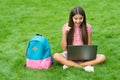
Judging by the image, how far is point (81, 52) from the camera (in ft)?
15.1

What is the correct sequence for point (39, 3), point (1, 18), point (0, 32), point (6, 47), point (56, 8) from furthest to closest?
1. point (39, 3)
2. point (56, 8)
3. point (1, 18)
4. point (0, 32)
5. point (6, 47)

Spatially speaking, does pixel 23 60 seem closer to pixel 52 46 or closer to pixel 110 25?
pixel 52 46

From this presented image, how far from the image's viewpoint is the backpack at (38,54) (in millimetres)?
4594

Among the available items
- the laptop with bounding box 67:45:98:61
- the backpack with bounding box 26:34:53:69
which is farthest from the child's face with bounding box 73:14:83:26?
the backpack with bounding box 26:34:53:69

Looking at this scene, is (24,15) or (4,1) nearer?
(24,15)

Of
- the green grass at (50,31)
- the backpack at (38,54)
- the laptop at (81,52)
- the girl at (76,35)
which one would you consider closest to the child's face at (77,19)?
the girl at (76,35)

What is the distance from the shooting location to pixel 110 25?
266 inches

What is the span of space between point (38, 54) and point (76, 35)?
25.2 inches

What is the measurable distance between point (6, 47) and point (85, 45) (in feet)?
5.28

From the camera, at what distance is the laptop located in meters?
4.54

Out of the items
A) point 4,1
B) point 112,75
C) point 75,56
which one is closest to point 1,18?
point 4,1

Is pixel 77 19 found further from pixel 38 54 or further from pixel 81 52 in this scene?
pixel 38 54

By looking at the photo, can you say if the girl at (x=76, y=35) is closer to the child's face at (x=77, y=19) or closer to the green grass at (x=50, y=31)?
the child's face at (x=77, y=19)

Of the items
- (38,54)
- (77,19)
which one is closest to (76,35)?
(77,19)
